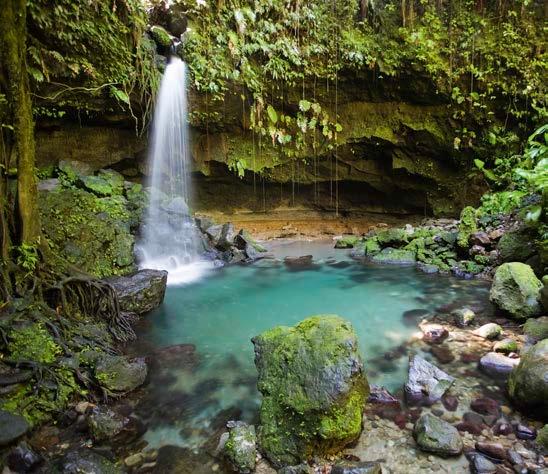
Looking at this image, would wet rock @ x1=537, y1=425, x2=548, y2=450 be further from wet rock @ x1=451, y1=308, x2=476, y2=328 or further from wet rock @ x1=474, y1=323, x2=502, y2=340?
wet rock @ x1=451, y1=308, x2=476, y2=328

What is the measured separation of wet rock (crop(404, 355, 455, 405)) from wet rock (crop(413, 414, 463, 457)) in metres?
0.59

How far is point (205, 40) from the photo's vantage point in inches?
391

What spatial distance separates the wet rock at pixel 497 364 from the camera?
4.27m

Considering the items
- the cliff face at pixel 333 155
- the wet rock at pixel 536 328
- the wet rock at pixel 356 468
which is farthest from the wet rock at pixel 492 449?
the cliff face at pixel 333 155

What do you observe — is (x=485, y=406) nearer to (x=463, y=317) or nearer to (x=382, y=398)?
(x=382, y=398)

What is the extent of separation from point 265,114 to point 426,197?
6.59m

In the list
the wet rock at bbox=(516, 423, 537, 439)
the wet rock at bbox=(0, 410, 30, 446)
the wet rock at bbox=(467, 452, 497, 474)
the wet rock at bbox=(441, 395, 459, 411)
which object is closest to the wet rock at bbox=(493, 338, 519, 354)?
the wet rock at bbox=(441, 395, 459, 411)

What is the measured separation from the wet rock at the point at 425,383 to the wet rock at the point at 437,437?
0.59 meters

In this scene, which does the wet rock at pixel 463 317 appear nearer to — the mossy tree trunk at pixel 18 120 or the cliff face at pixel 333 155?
the mossy tree trunk at pixel 18 120

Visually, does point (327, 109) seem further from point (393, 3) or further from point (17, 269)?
point (17, 269)

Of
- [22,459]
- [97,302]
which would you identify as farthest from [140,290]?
[22,459]

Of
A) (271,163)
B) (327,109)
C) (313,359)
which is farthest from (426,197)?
(313,359)

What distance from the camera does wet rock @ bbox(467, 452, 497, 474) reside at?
2.86m

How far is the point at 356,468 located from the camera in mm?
2773
